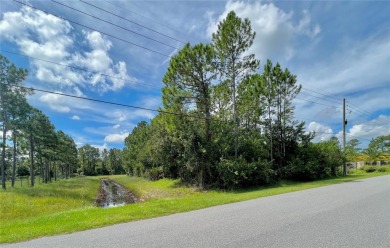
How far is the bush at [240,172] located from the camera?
65.1ft

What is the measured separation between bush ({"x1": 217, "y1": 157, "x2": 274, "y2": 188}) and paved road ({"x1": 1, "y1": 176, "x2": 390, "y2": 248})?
11.5 meters

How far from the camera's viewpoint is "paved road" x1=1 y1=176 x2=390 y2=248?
517 centimetres

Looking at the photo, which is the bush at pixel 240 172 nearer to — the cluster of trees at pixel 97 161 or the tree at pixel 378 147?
the tree at pixel 378 147

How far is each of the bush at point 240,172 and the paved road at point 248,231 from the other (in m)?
11.5

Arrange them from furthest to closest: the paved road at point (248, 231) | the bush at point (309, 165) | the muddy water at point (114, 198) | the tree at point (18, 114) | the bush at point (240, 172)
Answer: the bush at point (309, 165) → the tree at point (18, 114) → the bush at point (240, 172) → the muddy water at point (114, 198) → the paved road at point (248, 231)

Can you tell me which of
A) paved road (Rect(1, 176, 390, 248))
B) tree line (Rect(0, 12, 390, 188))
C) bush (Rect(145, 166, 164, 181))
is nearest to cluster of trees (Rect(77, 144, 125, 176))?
bush (Rect(145, 166, 164, 181))

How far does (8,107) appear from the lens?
74.0ft

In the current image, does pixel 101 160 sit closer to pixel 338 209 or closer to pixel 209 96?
pixel 209 96

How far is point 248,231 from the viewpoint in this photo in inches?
233

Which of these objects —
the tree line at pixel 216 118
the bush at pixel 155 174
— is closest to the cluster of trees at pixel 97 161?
the bush at pixel 155 174

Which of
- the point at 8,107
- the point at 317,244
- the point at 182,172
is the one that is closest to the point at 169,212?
the point at 317,244

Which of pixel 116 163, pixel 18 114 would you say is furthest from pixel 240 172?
pixel 116 163

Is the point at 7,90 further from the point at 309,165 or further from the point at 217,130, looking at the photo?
the point at 309,165

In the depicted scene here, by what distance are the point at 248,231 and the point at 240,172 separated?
14.1 meters
